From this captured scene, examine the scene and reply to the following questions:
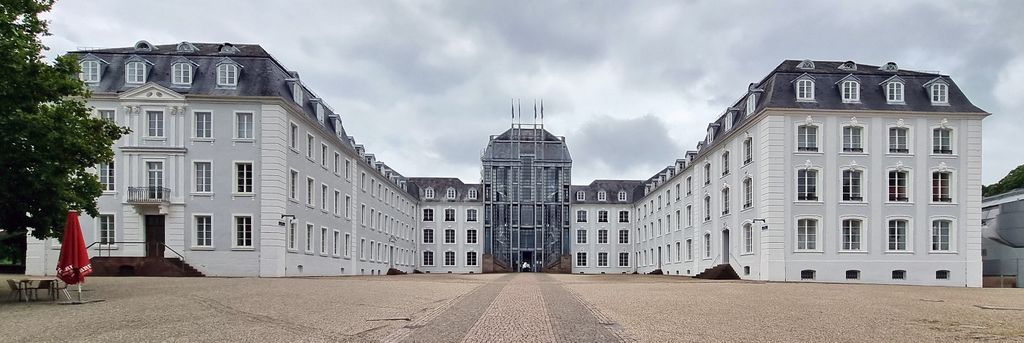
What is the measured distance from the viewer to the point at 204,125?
116 feet

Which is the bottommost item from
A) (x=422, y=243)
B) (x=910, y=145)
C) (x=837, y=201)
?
(x=422, y=243)

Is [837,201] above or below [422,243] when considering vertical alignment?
above

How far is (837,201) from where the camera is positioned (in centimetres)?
3734

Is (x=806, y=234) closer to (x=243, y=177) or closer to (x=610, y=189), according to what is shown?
(x=243, y=177)

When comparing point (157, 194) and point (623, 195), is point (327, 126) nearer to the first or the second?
point (157, 194)

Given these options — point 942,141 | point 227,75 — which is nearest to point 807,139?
point 942,141

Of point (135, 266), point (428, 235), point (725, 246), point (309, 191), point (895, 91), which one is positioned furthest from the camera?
point (428, 235)

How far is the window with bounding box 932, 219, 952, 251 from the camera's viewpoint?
37.5 m

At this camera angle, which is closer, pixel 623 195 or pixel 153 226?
pixel 153 226

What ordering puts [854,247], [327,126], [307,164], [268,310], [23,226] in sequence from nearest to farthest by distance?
[268,310] → [23,226] → [854,247] → [307,164] → [327,126]

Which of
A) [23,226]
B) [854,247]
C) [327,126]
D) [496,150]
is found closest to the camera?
[23,226]

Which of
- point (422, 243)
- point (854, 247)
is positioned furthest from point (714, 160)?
point (422, 243)

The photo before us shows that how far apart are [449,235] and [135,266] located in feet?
160

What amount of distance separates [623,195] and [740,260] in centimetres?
4221
